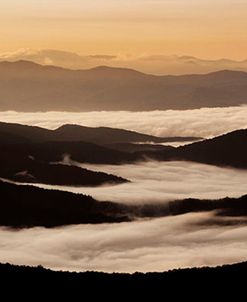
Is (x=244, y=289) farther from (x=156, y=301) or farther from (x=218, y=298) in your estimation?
(x=156, y=301)

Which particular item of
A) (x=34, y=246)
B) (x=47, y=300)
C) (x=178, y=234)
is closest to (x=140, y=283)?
(x=47, y=300)

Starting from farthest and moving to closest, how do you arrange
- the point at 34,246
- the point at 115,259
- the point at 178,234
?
the point at 178,234, the point at 34,246, the point at 115,259

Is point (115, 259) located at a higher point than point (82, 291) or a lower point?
higher

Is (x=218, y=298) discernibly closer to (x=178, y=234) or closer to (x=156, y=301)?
(x=156, y=301)

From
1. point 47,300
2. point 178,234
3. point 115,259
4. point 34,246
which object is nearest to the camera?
point 47,300

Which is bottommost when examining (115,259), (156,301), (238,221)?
(156,301)

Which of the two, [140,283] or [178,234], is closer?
[140,283]

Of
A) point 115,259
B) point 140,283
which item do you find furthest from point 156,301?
point 115,259
